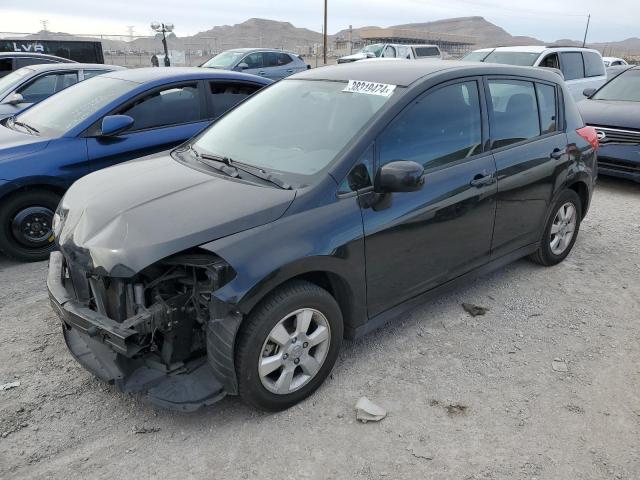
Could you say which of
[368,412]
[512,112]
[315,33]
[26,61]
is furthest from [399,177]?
[315,33]

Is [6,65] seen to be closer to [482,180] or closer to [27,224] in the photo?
[27,224]

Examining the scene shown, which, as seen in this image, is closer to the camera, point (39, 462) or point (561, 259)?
point (39, 462)

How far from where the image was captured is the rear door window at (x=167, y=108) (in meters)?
5.04

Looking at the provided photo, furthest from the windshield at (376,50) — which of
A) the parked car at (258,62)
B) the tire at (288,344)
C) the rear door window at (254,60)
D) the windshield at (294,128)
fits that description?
the tire at (288,344)

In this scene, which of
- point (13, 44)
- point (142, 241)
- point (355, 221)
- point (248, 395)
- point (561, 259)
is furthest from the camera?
point (13, 44)

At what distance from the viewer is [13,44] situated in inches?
555

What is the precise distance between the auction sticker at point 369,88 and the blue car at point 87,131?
7.67 feet

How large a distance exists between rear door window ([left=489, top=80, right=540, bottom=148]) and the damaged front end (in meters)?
2.32

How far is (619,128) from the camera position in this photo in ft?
23.3

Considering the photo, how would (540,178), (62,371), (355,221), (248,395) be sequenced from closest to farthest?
(248,395), (355,221), (62,371), (540,178)

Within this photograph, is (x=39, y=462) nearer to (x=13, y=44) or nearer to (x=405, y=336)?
(x=405, y=336)

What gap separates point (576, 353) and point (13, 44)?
15827 mm

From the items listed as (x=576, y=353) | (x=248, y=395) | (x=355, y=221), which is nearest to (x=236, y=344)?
(x=248, y=395)

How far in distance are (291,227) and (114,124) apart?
2795 millimetres
